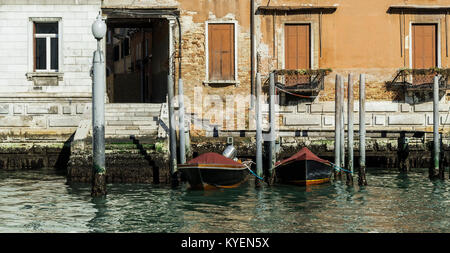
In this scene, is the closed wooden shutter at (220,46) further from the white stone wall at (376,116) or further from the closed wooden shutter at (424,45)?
the closed wooden shutter at (424,45)

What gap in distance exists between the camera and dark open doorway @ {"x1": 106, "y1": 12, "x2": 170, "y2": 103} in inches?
984

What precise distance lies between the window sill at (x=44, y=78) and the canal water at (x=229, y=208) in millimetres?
3992

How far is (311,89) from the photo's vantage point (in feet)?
74.2

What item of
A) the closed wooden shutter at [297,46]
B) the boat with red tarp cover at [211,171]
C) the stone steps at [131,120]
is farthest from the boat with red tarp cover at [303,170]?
the closed wooden shutter at [297,46]

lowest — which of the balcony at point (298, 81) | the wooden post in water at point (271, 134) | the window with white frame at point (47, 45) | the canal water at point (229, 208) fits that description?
the canal water at point (229, 208)

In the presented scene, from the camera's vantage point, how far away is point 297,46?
23.1 metres

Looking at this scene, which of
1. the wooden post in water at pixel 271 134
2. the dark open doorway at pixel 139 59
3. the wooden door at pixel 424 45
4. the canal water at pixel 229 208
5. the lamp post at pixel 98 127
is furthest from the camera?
the dark open doorway at pixel 139 59

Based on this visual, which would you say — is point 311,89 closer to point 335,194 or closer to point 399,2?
point 399,2

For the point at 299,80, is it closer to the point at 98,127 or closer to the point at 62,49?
the point at 62,49

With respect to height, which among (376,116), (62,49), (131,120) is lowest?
(131,120)

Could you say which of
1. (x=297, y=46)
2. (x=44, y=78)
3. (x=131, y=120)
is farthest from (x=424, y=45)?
(x=44, y=78)

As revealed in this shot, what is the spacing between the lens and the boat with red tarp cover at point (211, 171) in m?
17.0

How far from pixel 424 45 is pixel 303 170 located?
7609 mm
